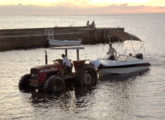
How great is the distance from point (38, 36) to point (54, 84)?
3522cm

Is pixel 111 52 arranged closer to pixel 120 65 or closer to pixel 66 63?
pixel 120 65

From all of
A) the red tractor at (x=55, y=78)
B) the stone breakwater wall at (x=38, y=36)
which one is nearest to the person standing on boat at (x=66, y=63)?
the red tractor at (x=55, y=78)

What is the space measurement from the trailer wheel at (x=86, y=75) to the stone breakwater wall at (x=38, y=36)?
94.8 ft

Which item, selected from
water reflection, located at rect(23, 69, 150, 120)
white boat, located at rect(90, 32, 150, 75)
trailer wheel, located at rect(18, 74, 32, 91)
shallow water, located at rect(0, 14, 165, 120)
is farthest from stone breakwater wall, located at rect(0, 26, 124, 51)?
water reflection, located at rect(23, 69, 150, 120)

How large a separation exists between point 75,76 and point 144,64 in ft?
32.1

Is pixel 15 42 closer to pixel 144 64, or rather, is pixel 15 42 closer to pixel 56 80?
pixel 144 64

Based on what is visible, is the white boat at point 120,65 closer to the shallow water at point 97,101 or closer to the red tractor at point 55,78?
the shallow water at point 97,101

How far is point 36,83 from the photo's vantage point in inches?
802

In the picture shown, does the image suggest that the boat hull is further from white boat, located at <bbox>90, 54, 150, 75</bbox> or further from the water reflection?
the water reflection

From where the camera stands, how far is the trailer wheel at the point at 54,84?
66.0ft

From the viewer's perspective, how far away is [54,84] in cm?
2047

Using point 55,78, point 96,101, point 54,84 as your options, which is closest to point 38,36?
point 54,84

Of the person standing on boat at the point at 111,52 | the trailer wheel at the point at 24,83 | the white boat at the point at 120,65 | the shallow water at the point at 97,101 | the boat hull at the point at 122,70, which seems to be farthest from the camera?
the person standing on boat at the point at 111,52

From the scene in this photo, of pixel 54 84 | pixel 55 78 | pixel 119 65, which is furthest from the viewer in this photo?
pixel 119 65
